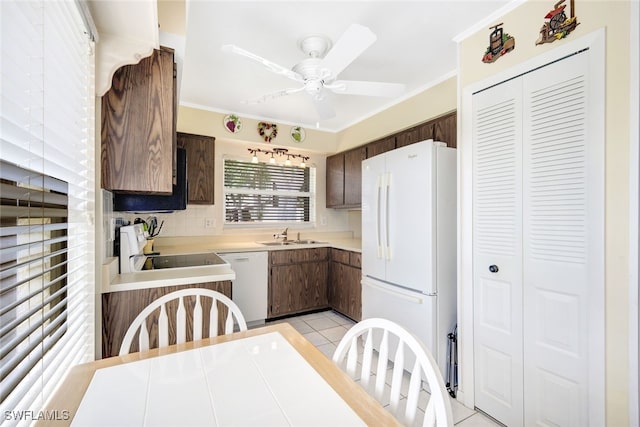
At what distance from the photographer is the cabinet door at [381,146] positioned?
3.15 m

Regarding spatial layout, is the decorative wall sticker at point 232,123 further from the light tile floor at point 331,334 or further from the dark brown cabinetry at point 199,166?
the light tile floor at point 331,334

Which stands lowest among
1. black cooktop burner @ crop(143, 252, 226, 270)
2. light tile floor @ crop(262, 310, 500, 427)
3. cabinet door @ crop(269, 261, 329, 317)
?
light tile floor @ crop(262, 310, 500, 427)

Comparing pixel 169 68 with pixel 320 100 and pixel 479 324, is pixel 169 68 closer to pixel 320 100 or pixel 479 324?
pixel 320 100

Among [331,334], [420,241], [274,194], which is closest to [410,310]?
[420,241]

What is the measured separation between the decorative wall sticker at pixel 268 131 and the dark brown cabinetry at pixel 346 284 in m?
1.60

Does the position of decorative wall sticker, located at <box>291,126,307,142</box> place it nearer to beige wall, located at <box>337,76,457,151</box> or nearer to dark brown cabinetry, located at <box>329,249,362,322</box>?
beige wall, located at <box>337,76,457,151</box>

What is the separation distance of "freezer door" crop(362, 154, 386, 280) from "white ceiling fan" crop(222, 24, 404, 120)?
0.66 meters

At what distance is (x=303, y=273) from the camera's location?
352cm

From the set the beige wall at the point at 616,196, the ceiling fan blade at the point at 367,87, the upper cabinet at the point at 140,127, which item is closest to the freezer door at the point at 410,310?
the beige wall at the point at 616,196

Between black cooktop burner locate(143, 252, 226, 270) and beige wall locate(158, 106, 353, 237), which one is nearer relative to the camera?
black cooktop burner locate(143, 252, 226, 270)

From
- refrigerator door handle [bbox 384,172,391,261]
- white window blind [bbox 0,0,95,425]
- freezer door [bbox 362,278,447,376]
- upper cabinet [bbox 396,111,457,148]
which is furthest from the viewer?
upper cabinet [bbox 396,111,457,148]

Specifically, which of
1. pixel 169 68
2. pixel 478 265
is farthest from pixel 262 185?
pixel 478 265

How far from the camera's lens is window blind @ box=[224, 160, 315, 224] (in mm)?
3771

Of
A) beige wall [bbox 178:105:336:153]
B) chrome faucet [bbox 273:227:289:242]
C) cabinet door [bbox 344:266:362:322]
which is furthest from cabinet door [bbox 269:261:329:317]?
beige wall [bbox 178:105:336:153]
